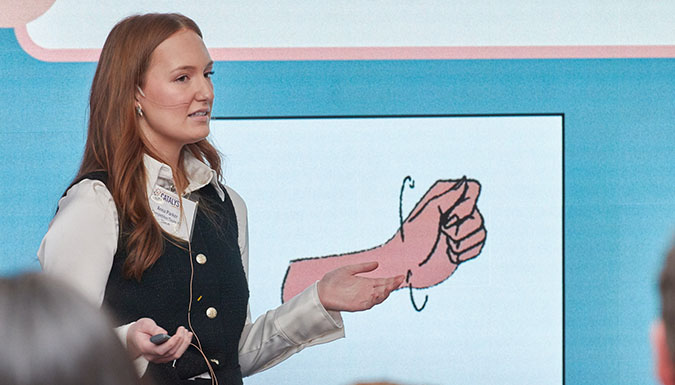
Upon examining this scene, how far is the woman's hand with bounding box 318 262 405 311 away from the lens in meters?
2.05

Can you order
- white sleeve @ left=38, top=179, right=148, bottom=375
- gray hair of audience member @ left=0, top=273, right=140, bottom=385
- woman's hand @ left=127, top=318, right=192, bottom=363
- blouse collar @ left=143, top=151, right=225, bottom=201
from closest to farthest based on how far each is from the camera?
gray hair of audience member @ left=0, top=273, right=140, bottom=385
woman's hand @ left=127, top=318, right=192, bottom=363
white sleeve @ left=38, top=179, right=148, bottom=375
blouse collar @ left=143, top=151, right=225, bottom=201

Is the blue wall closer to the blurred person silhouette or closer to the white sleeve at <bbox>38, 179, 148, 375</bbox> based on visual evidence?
the white sleeve at <bbox>38, 179, 148, 375</bbox>

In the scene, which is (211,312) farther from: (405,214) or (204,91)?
(405,214)

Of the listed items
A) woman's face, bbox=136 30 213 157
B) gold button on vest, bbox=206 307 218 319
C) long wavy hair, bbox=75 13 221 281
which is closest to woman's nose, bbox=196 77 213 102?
woman's face, bbox=136 30 213 157

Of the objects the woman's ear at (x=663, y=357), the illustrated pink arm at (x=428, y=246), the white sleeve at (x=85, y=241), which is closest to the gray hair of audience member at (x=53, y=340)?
the woman's ear at (x=663, y=357)

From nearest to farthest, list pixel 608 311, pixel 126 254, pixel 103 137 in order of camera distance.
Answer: pixel 126 254 < pixel 103 137 < pixel 608 311

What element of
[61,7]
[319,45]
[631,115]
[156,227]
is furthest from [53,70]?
[631,115]

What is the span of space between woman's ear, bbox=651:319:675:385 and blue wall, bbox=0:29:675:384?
2.40 m

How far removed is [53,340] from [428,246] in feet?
8.24

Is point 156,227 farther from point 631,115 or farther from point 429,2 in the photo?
point 631,115

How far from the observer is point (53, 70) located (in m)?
3.10

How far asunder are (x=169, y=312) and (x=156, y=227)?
192 millimetres

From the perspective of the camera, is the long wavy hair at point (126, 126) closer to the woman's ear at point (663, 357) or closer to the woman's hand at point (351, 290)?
the woman's hand at point (351, 290)

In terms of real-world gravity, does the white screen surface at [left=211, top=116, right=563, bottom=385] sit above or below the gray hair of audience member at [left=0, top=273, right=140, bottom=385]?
above
